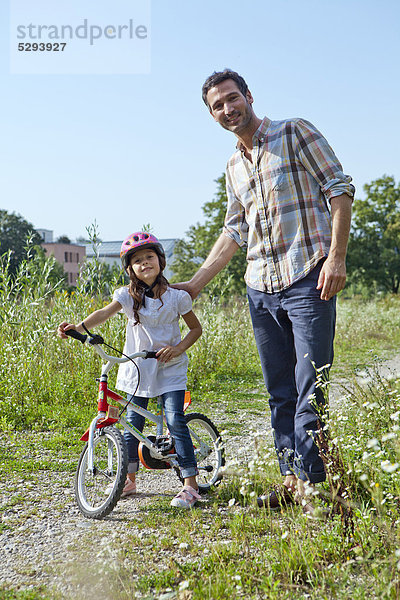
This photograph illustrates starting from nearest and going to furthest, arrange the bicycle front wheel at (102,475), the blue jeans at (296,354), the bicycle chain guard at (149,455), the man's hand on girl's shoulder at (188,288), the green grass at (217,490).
→ the green grass at (217,490), the blue jeans at (296,354), the bicycle front wheel at (102,475), the bicycle chain guard at (149,455), the man's hand on girl's shoulder at (188,288)

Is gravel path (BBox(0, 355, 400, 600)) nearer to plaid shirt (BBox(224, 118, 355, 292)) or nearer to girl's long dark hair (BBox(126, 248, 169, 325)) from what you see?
plaid shirt (BBox(224, 118, 355, 292))

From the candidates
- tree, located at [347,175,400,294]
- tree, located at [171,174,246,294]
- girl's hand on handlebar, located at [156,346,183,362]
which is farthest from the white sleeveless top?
tree, located at [347,175,400,294]

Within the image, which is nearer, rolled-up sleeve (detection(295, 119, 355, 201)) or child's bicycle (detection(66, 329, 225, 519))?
rolled-up sleeve (detection(295, 119, 355, 201))

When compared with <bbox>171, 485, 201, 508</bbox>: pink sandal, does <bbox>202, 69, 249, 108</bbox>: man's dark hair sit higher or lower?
higher

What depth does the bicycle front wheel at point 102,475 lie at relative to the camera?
3.43m

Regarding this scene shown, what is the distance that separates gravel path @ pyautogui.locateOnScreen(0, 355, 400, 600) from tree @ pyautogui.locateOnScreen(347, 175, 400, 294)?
135 ft

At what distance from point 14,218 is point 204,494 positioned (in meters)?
65.6

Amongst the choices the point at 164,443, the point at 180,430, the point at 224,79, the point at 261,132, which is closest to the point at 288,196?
the point at 261,132

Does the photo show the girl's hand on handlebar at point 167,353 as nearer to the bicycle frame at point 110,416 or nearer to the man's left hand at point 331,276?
the bicycle frame at point 110,416

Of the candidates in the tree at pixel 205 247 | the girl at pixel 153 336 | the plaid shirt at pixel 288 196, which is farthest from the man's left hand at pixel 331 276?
the tree at pixel 205 247

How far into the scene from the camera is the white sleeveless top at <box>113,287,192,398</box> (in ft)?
12.7

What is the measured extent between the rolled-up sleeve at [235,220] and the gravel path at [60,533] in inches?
45.4

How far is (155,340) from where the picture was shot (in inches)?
154

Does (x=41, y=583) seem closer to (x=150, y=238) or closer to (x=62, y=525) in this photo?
(x=62, y=525)
